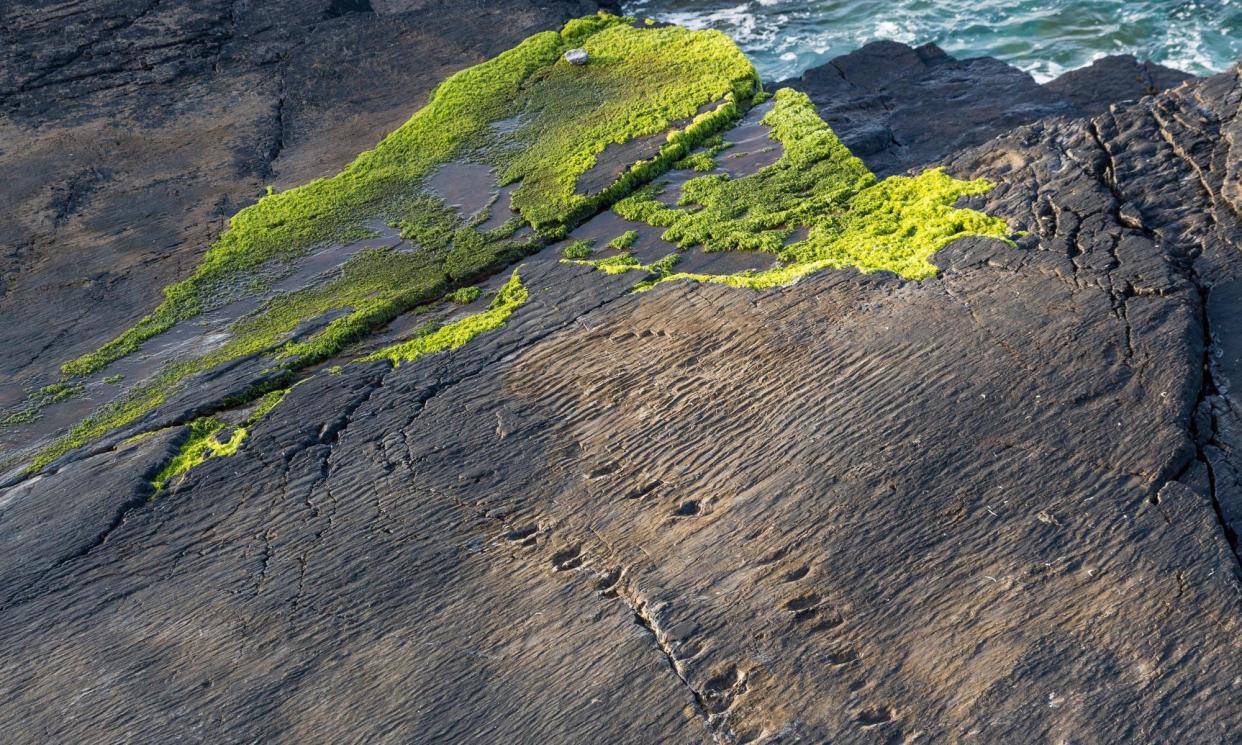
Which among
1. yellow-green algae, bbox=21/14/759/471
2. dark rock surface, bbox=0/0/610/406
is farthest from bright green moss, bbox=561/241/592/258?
dark rock surface, bbox=0/0/610/406

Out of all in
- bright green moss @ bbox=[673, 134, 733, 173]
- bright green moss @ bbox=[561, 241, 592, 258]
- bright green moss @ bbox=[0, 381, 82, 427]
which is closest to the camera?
bright green moss @ bbox=[0, 381, 82, 427]

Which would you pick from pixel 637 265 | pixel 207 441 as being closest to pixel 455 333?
pixel 637 265

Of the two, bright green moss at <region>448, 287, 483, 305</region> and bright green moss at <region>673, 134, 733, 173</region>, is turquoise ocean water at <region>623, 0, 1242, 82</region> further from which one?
bright green moss at <region>448, 287, 483, 305</region>

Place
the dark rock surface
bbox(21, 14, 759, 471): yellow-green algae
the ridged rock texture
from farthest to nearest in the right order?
1. the dark rock surface
2. bbox(21, 14, 759, 471): yellow-green algae
3. the ridged rock texture

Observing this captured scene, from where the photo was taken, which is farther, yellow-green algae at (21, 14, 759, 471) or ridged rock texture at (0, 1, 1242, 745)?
yellow-green algae at (21, 14, 759, 471)

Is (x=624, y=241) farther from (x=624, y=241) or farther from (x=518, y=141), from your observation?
(x=518, y=141)

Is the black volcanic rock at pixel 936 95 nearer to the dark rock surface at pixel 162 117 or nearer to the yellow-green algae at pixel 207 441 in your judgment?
the dark rock surface at pixel 162 117
